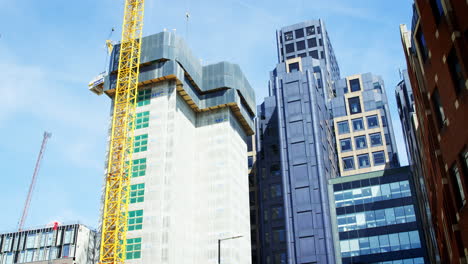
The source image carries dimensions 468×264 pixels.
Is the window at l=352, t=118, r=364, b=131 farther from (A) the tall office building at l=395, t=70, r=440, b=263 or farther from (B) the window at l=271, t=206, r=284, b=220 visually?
(B) the window at l=271, t=206, r=284, b=220

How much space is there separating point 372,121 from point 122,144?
68.8 metres

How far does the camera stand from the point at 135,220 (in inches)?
3292

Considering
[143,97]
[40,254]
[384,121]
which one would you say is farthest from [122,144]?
[384,121]

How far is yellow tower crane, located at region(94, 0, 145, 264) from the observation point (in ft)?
264

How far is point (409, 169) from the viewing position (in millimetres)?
99938

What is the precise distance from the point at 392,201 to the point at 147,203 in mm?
48657

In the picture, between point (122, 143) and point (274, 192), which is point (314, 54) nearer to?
point (274, 192)

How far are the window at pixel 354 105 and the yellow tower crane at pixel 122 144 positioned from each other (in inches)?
2449

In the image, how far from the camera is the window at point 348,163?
408ft

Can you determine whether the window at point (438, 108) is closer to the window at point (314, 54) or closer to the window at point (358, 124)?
the window at point (358, 124)

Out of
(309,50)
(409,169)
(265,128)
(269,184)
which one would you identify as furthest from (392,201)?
(309,50)

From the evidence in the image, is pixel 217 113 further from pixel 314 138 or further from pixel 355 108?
pixel 355 108

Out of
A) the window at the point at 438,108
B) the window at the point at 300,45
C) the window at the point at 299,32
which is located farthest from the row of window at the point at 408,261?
the window at the point at 299,32

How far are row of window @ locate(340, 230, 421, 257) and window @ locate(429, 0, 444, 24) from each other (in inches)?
2666
